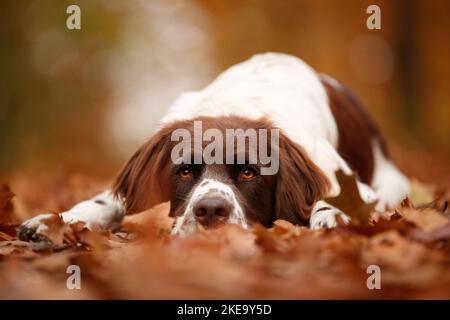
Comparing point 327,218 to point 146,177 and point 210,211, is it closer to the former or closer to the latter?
point 210,211

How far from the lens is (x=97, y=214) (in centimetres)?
407

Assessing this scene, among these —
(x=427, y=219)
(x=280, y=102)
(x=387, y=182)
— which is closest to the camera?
(x=427, y=219)

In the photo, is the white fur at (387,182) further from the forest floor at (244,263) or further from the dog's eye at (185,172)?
the dog's eye at (185,172)

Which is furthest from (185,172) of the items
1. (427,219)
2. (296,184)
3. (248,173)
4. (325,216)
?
(427,219)

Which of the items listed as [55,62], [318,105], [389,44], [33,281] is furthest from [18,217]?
[389,44]

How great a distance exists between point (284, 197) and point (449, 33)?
11742 millimetres

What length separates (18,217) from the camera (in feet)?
14.6

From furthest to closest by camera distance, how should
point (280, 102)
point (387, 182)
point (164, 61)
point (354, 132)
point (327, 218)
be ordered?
point (164, 61), point (387, 182), point (354, 132), point (280, 102), point (327, 218)

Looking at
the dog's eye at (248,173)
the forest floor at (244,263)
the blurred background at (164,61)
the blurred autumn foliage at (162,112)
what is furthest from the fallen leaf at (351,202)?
the blurred background at (164,61)

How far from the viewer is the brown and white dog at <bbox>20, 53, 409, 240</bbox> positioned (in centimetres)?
340

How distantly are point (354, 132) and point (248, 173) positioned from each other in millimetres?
1898

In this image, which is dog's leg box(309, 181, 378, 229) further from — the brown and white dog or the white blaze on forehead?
the white blaze on forehead

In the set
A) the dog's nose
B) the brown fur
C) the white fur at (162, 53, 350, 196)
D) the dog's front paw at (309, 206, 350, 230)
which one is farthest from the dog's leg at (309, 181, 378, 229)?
the brown fur
